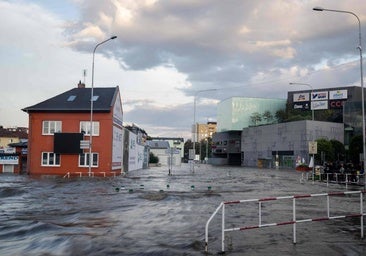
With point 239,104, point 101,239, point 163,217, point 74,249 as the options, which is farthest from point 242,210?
point 239,104

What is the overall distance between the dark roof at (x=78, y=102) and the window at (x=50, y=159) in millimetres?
4802

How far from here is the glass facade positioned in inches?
5012

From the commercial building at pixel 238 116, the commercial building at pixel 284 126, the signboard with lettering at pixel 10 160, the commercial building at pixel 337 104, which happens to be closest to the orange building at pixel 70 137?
the signboard with lettering at pixel 10 160

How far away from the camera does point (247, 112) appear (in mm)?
128500

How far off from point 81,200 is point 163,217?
22.9 ft

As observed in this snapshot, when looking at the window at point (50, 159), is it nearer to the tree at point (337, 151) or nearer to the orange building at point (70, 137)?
the orange building at point (70, 137)

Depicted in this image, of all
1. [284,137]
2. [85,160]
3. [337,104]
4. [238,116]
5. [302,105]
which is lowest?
[85,160]

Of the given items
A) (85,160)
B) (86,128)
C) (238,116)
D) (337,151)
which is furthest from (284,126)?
(85,160)

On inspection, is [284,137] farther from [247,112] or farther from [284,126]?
[247,112]

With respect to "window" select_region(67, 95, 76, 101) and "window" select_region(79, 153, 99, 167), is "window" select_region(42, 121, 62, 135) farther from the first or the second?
"window" select_region(79, 153, 99, 167)

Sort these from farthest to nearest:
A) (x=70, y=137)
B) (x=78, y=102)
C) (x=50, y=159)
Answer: (x=78, y=102), (x=50, y=159), (x=70, y=137)

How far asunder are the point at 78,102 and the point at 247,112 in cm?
8402

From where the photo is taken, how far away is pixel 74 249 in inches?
375

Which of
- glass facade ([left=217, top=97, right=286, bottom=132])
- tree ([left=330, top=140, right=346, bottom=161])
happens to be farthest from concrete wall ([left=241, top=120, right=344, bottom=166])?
tree ([left=330, top=140, right=346, bottom=161])
